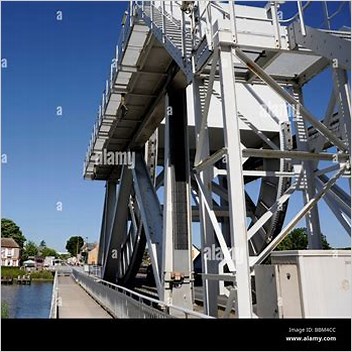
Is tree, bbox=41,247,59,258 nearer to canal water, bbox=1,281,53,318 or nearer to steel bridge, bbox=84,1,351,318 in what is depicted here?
canal water, bbox=1,281,53,318

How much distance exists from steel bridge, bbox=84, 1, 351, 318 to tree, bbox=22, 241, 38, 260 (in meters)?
62.5

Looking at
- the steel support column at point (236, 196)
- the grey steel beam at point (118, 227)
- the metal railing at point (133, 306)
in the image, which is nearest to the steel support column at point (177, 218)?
the metal railing at point (133, 306)

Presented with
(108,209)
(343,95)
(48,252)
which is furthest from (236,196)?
(48,252)

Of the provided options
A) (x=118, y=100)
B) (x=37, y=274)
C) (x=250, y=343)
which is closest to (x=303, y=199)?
(x=250, y=343)

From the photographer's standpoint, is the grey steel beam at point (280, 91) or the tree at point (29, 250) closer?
the grey steel beam at point (280, 91)

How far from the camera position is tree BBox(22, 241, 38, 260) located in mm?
70894

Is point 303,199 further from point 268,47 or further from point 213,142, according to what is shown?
point 213,142

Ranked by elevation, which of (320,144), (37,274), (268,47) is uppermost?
(268,47)

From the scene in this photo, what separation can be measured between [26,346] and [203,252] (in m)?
3.21

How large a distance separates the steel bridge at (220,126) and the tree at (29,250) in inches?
2462

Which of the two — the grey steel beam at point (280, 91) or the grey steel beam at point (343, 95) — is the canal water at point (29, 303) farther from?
the grey steel beam at point (343, 95)

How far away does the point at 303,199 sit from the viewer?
7918mm

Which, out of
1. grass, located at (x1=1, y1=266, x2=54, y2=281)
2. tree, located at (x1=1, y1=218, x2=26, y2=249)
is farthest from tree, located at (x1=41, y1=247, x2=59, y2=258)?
grass, located at (x1=1, y1=266, x2=54, y2=281)

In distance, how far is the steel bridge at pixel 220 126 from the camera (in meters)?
6.05
